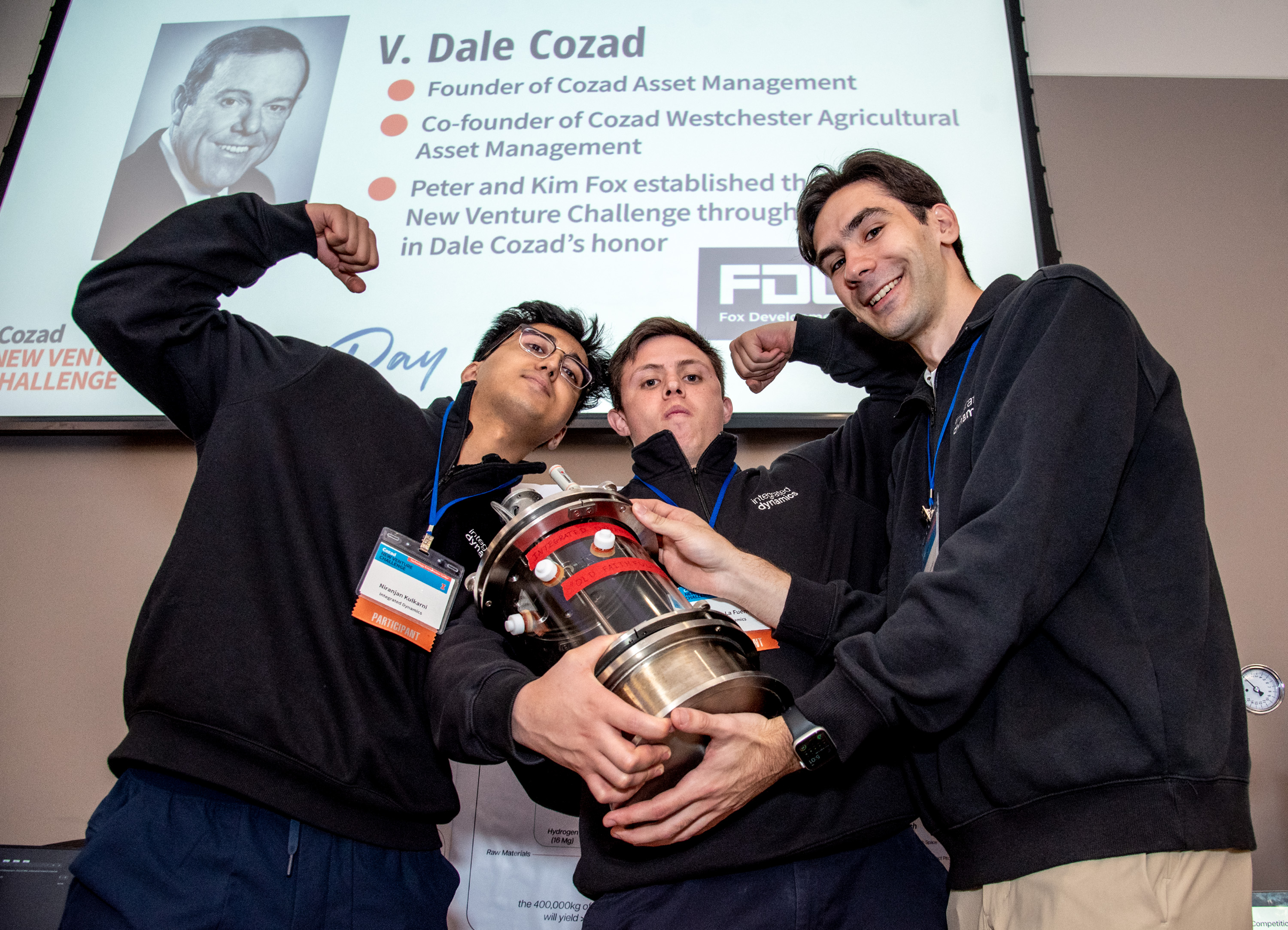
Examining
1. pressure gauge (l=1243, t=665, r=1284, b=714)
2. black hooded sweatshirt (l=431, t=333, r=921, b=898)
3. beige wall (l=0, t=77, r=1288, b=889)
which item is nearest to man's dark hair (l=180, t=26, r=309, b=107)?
beige wall (l=0, t=77, r=1288, b=889)

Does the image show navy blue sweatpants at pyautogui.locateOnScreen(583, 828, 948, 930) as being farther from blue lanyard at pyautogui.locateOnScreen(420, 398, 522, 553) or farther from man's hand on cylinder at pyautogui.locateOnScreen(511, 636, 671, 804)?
blue lanyard at pyautogui.locateOnScreen(420, 398, 522, 553)

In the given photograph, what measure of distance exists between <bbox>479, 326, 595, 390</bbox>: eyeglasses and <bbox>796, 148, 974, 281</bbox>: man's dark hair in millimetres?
660

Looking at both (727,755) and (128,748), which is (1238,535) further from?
(128,748)

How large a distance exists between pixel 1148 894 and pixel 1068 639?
326 mm

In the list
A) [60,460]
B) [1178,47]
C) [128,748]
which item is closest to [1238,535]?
[1178,47]

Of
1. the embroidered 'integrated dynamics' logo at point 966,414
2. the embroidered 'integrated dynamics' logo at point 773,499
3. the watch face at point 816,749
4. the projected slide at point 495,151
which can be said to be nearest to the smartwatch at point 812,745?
the watch face at point 816,749

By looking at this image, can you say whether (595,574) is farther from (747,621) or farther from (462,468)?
(462,468)

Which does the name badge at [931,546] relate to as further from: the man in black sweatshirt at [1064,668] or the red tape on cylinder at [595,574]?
the red tape on cylinder at [595,574]

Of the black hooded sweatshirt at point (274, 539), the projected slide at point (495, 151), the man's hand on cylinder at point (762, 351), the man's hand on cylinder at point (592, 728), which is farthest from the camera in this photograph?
the projected slide at point (495, 151)

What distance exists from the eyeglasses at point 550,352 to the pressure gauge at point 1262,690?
1.94 m

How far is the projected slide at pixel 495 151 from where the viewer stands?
8.41 ft

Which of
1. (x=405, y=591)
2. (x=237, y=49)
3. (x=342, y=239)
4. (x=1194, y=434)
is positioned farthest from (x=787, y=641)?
(x=237, y=49)

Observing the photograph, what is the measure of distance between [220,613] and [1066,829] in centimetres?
144

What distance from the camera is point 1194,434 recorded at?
2549 millimetres
